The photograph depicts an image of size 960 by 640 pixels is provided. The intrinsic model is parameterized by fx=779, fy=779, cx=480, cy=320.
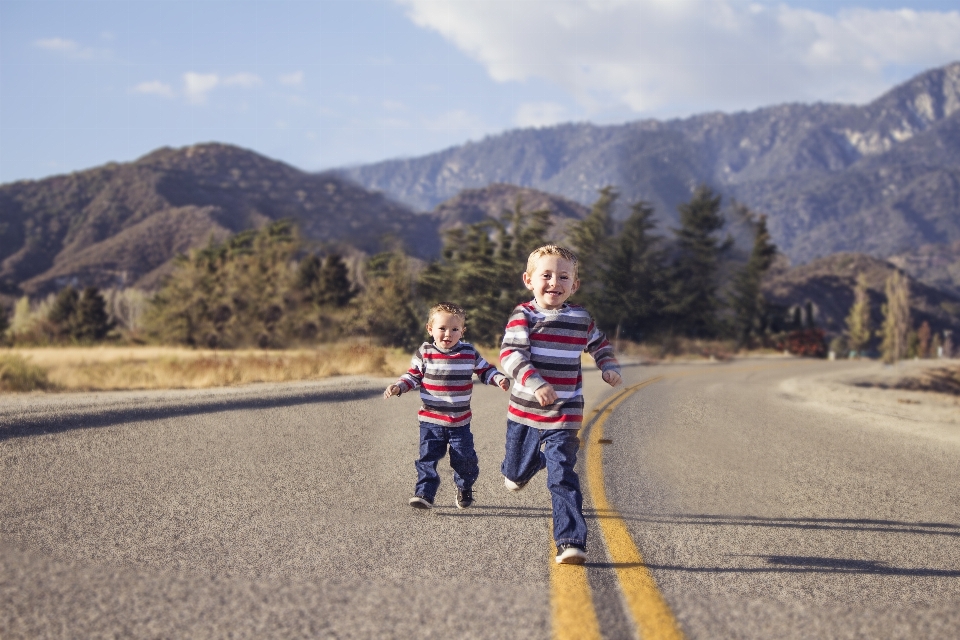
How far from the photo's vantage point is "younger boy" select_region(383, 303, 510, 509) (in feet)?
16.5

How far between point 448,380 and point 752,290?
6565 cm

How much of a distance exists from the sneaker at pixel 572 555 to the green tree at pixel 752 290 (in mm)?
65323

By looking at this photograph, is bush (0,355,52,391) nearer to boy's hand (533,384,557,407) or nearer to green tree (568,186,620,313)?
boy's hand (533,384,557,407)

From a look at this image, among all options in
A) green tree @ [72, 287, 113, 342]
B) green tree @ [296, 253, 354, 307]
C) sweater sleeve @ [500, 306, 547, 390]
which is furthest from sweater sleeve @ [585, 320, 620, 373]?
green tree @ [72, 287, 113, 342]

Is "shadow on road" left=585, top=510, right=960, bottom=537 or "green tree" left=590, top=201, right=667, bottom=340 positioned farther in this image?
"green tree" left=590, top=201, right=667, bottom=340

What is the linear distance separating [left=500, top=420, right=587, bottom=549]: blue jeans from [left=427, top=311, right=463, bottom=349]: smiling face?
3.08ft

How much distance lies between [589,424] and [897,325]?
106 m

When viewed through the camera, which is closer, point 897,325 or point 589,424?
point 589,424

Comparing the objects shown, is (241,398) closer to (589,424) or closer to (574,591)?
(589,424)

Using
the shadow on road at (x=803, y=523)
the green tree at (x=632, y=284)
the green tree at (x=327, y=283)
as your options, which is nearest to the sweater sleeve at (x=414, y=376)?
the shadow on road at (x=803, y=523)

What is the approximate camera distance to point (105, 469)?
5.87 meters

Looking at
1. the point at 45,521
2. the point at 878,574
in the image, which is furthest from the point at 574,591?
the point at 45,521

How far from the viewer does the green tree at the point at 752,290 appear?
66312 millimetres

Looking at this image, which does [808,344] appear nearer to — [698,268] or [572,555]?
[698,268]
